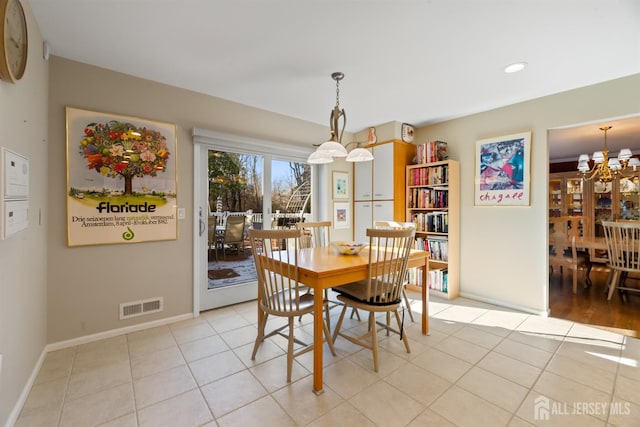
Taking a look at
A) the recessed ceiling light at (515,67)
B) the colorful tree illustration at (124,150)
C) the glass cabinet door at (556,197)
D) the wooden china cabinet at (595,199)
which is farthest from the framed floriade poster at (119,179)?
the glass cabinet door at (556,197)

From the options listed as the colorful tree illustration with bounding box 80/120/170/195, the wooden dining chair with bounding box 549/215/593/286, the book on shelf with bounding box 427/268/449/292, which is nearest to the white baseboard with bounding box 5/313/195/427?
the colorful tree illustration with bounding box 80/120/170/195

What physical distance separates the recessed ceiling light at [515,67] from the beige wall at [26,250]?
346 cm

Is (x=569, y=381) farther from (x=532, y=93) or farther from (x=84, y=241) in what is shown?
(x=84, y=241)

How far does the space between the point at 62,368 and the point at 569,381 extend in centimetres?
362

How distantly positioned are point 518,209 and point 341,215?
2259 mm

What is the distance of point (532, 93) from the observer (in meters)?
2.95

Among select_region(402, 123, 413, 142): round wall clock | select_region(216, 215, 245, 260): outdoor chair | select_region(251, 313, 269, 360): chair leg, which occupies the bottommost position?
select_region(251, 313, 269, 360): chair leg

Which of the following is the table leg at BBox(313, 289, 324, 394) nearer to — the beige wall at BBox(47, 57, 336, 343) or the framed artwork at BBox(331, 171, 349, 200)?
the beige wall at BBox(47, 57, 336, 343)

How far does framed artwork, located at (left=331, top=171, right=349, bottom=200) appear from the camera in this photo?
4207mm

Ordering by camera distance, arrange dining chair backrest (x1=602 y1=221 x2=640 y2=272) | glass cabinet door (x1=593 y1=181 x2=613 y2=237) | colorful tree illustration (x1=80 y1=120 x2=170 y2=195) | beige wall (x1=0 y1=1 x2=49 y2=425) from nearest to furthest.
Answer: beige wall (x1=0 y1=1 x2=49 y2=425), colorful tree illustration (x1=80 y1=120 x2=170 y2=195), dining chair backrest (x1=602 y1=221 x2=640 y2=272), glass cabinet door (x1=593 y1=181 x2=613 y2=237)

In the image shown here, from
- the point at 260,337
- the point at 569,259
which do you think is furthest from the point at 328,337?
the point at 569,259

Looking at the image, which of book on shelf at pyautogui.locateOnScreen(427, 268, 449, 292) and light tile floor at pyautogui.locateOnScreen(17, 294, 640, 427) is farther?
book on shelf at pyautogui.locateOnScreen(427, 268, 449, 292)

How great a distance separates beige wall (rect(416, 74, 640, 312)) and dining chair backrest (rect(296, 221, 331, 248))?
192 cm

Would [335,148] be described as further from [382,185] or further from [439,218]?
[439,218]
